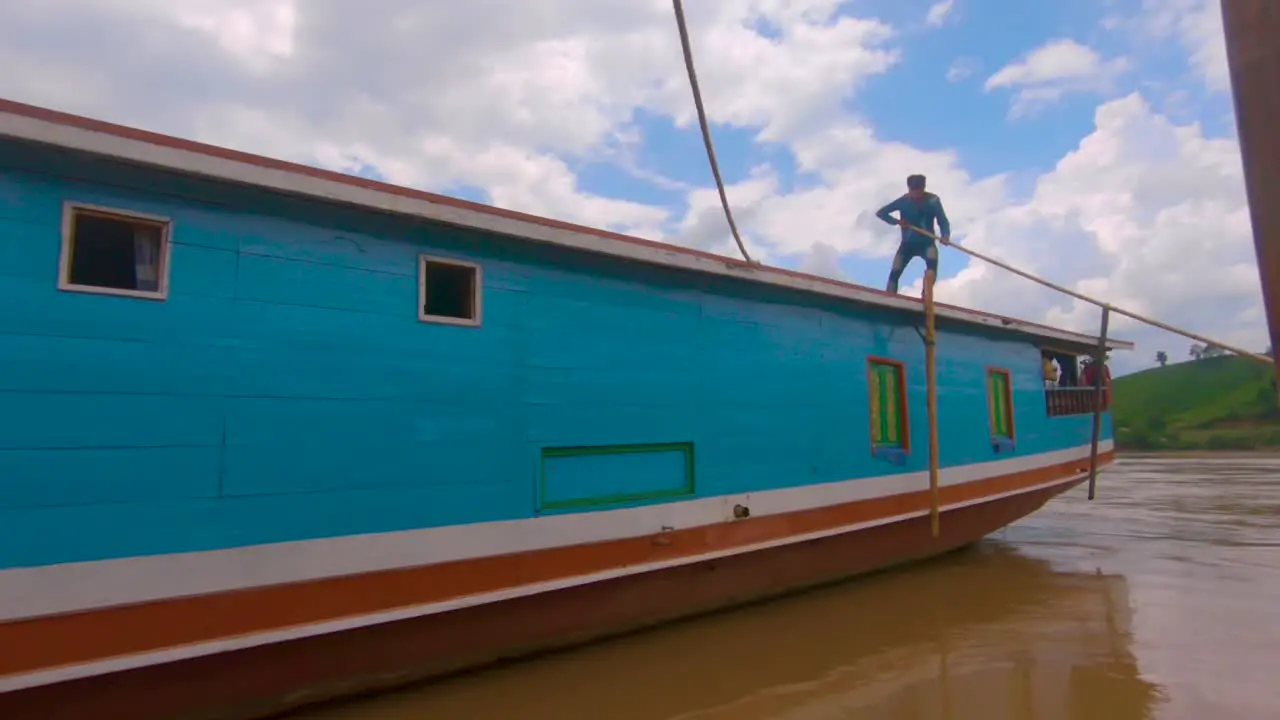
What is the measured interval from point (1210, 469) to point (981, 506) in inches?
805

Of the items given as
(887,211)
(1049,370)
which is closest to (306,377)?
(887,211)

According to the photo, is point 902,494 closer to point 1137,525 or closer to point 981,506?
point 981,506

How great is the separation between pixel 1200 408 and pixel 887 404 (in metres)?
43.0

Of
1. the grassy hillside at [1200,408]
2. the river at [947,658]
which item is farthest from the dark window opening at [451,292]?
the grassy hillside at [1200,408]

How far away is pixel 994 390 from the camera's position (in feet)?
27.7

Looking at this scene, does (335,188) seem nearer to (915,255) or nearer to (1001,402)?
(915,255)

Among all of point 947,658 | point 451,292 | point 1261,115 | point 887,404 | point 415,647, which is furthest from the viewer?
point 887,404

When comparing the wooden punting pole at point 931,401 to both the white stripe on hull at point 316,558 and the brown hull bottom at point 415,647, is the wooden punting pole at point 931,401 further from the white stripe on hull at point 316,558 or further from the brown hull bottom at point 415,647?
the white stripe on hull at point 316,558

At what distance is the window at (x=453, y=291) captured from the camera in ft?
14.0

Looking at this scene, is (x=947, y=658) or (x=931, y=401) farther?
(x=931, y=401)

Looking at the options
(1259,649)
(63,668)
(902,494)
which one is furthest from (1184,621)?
(63,668)

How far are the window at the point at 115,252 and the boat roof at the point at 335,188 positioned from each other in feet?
0.93

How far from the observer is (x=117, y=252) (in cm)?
348

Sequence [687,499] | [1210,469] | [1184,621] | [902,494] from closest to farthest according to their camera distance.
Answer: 1. [687,499]
2. [1184,621]
3. [902,494]
4. [1210,469]
